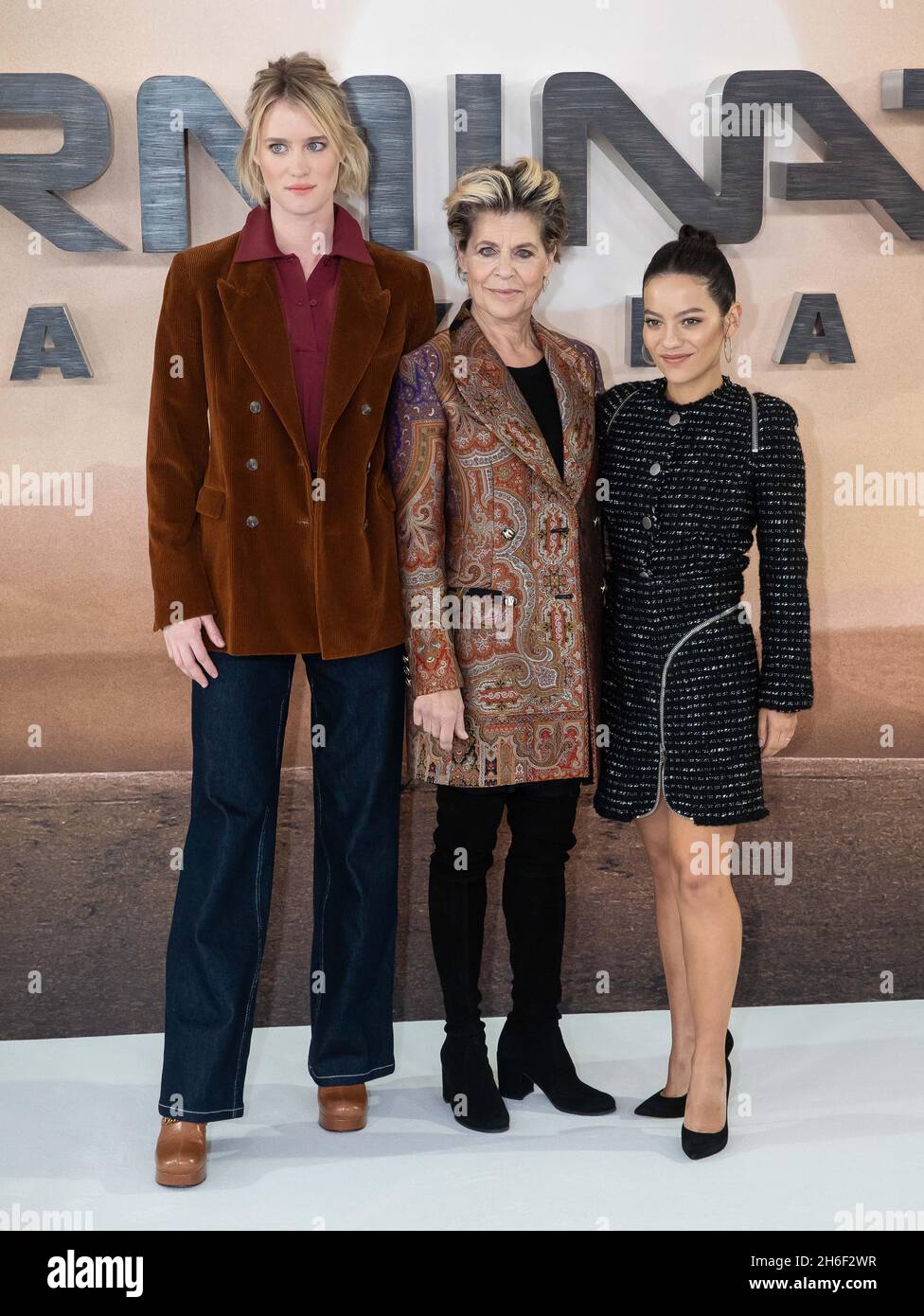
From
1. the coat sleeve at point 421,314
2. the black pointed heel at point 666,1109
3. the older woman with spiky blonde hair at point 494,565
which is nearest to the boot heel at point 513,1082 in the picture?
the older woman with spiky blonde hair at point 494,565

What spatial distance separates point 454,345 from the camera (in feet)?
7.55

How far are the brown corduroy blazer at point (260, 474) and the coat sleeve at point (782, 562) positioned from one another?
26.1 inches

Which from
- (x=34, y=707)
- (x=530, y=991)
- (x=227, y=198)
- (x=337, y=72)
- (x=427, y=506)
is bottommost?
(x=530, y=991)

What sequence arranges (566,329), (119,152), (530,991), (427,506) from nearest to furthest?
(427,506) → (530,991) → (119,152) → (566,329)

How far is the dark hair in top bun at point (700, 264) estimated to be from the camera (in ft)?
7.31

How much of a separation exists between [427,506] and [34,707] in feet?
3.86

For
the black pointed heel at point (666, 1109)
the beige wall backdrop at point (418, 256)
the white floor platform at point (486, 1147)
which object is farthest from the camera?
the beige wall backdrop at point (418, 256)

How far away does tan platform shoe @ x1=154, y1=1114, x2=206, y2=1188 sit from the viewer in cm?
218

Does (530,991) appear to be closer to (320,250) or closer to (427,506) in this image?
(427,506)

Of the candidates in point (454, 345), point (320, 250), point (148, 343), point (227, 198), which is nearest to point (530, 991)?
point (454, 345)

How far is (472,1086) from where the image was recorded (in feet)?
7.90

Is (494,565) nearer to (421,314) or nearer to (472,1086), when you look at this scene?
(421,314)

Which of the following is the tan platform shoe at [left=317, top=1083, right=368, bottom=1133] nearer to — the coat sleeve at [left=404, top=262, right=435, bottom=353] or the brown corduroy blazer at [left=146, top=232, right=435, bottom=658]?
the brown corduroy blazer at [left=146, top=232, right=435, bottom=658]

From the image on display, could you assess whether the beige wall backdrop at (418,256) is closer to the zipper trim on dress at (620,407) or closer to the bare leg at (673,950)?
the zipper trim on dress at (620,407)
